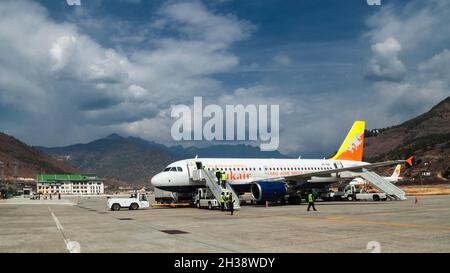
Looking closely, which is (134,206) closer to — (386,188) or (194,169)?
(194,169)

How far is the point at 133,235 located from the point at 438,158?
156m

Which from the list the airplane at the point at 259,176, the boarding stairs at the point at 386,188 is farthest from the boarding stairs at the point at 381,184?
the airplane at the point at 259,176

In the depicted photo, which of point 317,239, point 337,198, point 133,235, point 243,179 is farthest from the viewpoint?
point 337,198

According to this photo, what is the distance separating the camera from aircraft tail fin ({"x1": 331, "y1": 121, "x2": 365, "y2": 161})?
54906 millimetres

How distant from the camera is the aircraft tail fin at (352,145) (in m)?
54.9

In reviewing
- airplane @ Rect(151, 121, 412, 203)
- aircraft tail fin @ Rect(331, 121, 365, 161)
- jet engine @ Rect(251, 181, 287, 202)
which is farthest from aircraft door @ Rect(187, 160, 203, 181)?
aircraft tail fin @ Rect(331, 121, 365, 161)

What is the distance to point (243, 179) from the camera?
4216 centimetres

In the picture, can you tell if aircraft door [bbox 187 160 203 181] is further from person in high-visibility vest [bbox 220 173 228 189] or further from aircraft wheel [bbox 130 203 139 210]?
aircraft wheel [bbox 130 203 139 210]

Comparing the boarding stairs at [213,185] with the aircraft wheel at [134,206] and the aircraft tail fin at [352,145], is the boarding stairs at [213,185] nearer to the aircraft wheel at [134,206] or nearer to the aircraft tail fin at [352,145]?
the aircraft wheel at [134,206]

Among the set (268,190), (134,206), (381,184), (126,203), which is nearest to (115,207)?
(126,203)

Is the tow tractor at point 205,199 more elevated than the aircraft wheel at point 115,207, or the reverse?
the tow tractor at point 205,199

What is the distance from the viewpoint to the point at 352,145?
182 ft
